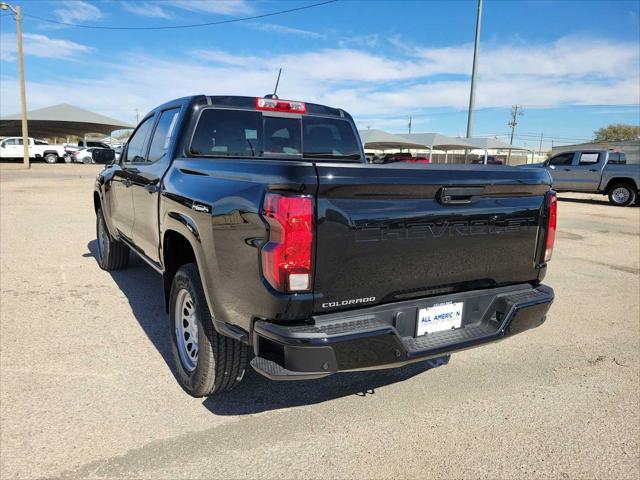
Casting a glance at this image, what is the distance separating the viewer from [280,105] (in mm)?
4168

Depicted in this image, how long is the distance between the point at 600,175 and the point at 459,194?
17118 mm

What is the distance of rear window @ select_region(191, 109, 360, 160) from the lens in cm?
377

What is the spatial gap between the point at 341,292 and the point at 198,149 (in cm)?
198

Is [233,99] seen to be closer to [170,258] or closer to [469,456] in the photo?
[170,258]

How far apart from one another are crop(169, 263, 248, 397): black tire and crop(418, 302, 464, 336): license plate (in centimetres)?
106

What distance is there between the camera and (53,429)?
8.80 feet

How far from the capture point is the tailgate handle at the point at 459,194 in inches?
99.1

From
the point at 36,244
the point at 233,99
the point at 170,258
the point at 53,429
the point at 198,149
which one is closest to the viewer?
the point at 53,429

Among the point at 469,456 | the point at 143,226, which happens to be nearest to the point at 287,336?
the point at 469,456

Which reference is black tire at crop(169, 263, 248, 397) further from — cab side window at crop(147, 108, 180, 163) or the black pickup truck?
cab side window at crop(147, 108, 180, 163)

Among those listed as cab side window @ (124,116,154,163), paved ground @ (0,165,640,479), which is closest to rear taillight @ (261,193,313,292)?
paved ground @ (0,165,640,479)

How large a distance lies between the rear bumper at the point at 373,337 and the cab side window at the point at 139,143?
112 inches

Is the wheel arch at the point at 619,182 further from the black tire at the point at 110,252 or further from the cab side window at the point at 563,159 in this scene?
the black tire at the point at 110,252

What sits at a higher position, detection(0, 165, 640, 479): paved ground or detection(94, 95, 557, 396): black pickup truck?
detection(94, 95, 557, 396): black pickup truck
